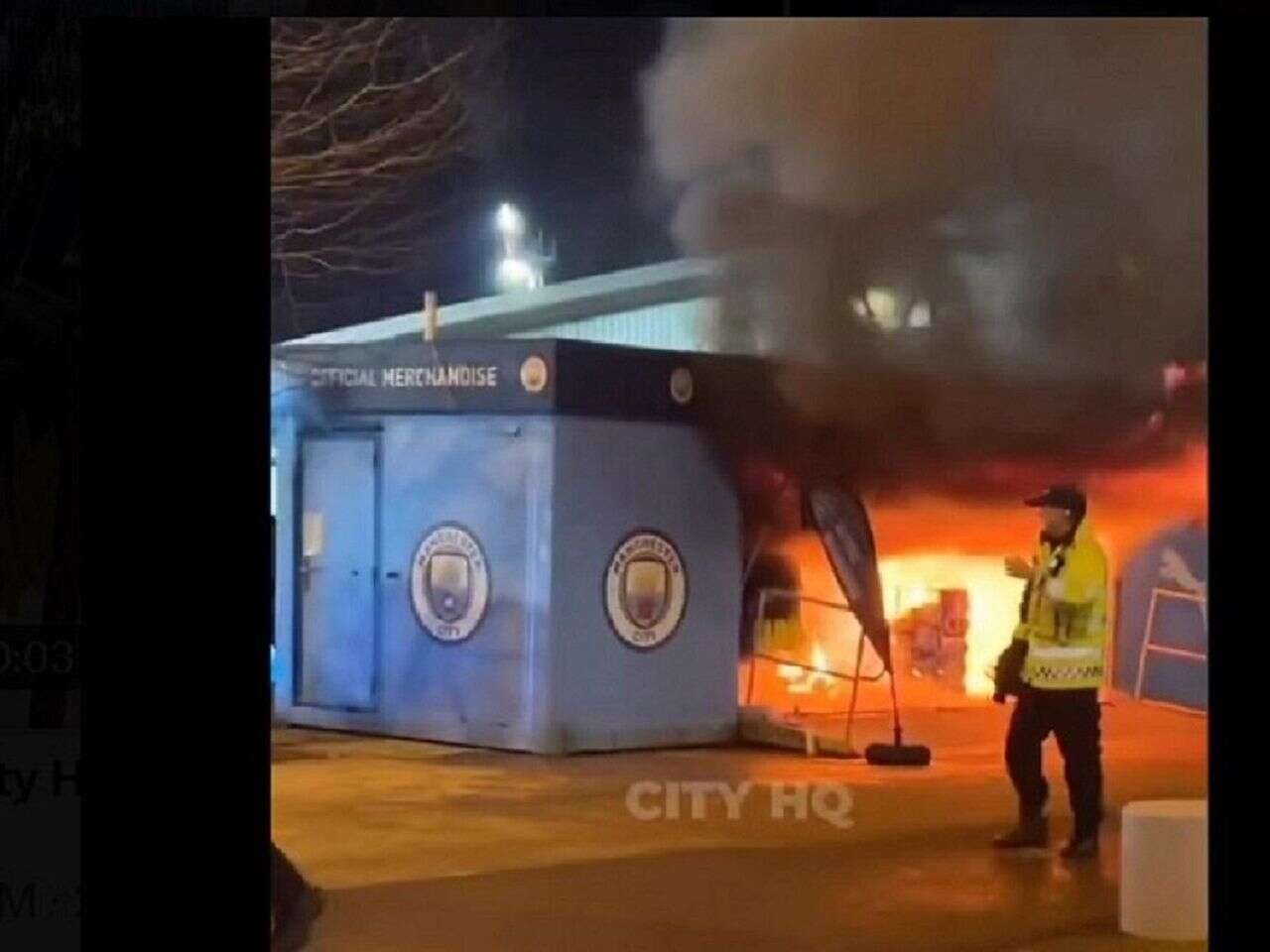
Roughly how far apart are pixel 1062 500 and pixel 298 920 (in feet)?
3.32

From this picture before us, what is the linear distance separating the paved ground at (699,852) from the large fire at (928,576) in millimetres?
58

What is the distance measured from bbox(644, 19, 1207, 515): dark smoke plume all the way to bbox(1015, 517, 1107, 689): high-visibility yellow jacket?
94 mm

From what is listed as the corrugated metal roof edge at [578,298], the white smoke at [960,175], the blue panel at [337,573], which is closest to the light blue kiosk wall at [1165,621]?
the white smoke at [960,175]

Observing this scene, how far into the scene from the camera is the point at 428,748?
2098 mm

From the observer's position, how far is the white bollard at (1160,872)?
6.86 feet

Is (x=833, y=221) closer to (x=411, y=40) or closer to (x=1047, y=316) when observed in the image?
(x=1047, y=316)

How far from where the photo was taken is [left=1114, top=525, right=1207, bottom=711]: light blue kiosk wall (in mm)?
2059

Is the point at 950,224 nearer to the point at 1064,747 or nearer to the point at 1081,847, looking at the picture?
the point at 1064,747

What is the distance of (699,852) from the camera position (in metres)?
2.09

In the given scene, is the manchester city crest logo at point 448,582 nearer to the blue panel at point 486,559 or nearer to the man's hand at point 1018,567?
the blue panel at point 486,559

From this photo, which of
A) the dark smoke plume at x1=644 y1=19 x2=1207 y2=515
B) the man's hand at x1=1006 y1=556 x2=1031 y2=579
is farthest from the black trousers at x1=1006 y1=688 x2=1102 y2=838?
the dark smoke plume at x1=644 y1=19 x2=1207 y2=515

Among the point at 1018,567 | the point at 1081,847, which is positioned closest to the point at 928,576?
the point at 1018,567
